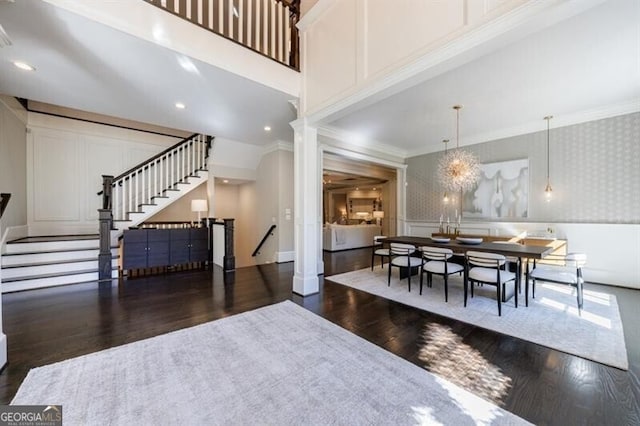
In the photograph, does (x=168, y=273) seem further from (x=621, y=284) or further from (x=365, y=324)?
(x=621, y=284)

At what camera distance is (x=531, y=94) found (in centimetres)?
364

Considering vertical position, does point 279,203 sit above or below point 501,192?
below

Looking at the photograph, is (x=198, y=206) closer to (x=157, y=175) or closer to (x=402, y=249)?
(x=157, y=175)

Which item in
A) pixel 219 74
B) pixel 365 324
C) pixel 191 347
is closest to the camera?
pixel 191 347

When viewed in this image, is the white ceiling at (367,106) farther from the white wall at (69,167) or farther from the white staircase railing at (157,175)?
the white wall at (69,167)

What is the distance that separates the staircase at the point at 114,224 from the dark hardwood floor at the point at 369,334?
1.23 feet

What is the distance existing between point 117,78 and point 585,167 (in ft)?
25.7

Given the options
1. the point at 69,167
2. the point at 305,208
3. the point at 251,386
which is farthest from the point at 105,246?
the point at 251,386

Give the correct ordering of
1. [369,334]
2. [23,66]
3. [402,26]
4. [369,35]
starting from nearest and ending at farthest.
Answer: [402,26]
[369,334]
[369,35]
[23,66]

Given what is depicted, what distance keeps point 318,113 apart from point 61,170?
6195 millimetres

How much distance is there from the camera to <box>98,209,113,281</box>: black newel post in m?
4.50

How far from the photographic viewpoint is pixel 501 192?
5.37 metres

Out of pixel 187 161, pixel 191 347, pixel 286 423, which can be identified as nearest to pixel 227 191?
pixel 187 161

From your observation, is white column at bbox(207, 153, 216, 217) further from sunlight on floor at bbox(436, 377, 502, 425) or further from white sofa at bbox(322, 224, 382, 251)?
sunlight on floor at bbox(436, 377, 502, 425)
